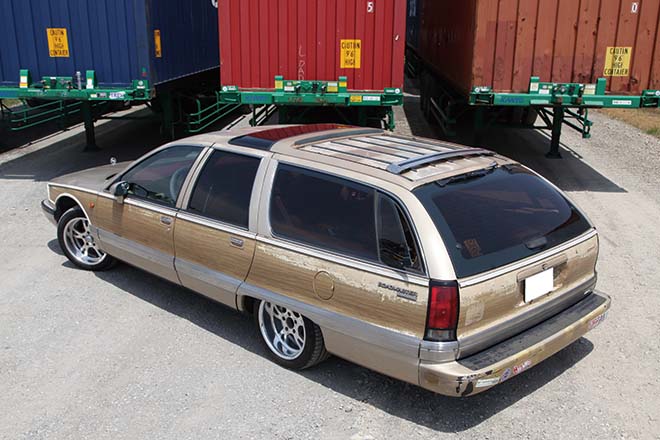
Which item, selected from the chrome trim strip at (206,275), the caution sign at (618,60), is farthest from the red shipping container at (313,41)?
the chrome trim strip at (206,275)

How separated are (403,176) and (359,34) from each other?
631 centimetres

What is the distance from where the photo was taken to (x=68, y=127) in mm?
14430

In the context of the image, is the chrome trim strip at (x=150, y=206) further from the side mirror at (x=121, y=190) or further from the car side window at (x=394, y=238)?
the car side window at (x=394, y=238)

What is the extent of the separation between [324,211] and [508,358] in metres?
1.42

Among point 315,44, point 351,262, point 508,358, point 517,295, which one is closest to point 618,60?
point 315,44

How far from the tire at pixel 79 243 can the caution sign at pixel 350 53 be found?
16.8ft

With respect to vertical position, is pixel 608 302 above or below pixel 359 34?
below

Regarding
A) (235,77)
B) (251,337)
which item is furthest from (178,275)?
(235,77)

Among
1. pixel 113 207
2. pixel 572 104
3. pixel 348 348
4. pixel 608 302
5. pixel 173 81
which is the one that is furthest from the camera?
pixel 173 81

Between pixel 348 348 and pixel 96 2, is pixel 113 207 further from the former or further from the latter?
pixel 96 2

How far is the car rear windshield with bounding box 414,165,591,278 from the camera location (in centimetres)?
365

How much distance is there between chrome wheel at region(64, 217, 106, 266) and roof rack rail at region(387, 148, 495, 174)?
10.8ft

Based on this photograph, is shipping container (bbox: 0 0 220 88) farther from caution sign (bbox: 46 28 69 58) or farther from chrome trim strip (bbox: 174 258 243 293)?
chrome trim strip (bbox: 174 258 243 293)

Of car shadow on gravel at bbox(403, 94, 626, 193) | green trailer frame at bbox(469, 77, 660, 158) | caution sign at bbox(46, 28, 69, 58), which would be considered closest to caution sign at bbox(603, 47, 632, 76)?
green trailer frame at bbox(469, 77, 660, 158)
